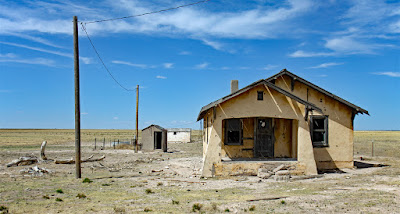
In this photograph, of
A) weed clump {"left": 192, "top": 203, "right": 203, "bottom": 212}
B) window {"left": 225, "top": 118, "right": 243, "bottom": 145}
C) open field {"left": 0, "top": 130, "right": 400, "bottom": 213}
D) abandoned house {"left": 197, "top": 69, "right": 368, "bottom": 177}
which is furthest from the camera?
window {"left": 225, "top": 118, "right": 243, "bottom": 145}

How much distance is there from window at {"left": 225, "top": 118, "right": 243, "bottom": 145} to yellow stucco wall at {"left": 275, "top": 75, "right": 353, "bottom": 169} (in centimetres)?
316

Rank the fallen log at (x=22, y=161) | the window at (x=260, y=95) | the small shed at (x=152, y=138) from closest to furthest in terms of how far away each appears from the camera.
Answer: the window at (x=260, y=95), the fallen log at (x=22, y=161), the small shed at (x=152, y=138)

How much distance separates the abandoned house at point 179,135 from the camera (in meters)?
52.5

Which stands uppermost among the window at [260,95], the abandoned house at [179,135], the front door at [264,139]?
the window at [260,95]

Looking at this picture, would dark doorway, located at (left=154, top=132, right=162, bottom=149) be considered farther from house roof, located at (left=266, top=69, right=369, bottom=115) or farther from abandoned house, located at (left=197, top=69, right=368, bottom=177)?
house roof, located at (left=266, top=69, right=369, bottom=115)

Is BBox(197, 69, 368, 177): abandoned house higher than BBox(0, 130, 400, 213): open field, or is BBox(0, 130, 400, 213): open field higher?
BBox(197, 69, 368, 177): abandoned house

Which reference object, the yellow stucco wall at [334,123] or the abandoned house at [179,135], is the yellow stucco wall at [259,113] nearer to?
the yellow stucco wall at [334,123]

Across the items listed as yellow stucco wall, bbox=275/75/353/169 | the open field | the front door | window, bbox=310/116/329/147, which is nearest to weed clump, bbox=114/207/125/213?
the open field

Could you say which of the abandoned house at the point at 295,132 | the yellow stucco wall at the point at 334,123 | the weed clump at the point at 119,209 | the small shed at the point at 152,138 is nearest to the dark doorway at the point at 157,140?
the small shed at the point at 152,138

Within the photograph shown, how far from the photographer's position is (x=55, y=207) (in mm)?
10047

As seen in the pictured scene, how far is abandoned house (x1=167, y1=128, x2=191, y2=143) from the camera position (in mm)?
52469

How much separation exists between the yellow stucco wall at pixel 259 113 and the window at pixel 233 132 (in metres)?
2.67

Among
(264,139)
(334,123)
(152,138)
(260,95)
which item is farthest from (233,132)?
(152,138)

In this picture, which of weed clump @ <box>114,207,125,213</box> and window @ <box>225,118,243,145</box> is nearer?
weed clump @ <box>114,207,125,213</box>
